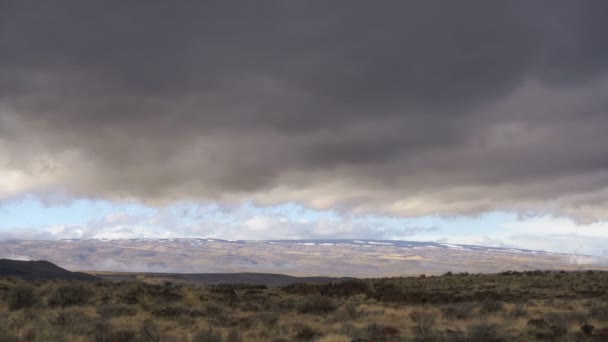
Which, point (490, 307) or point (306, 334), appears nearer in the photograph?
point (306, 334)

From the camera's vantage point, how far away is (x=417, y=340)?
55.4 ft

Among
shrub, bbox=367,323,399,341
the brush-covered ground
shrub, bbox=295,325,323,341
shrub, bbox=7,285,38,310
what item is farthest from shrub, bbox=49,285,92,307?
shrub, bbox=367,323,399,341

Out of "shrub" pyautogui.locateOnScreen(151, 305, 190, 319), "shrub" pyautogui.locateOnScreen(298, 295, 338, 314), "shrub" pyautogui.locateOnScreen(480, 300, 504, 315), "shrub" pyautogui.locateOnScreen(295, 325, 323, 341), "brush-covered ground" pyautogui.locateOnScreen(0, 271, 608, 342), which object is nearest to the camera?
"brush-covered ground" pyautogui.locateOnScreen(0, 271, 608, 342)

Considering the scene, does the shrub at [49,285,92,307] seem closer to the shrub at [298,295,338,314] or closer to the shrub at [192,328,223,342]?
the shrub at [298,295,338,314]

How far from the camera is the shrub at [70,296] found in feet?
101

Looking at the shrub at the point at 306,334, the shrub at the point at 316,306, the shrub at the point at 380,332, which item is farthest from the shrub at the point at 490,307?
the shrub at the point at 306,334

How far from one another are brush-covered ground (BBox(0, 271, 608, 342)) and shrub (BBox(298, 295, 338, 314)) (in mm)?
57

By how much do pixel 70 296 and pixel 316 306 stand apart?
14596mm

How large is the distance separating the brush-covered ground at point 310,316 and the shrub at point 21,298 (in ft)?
0.16

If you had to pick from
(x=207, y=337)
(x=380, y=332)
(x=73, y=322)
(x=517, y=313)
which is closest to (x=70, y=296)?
(x=73, y=322)

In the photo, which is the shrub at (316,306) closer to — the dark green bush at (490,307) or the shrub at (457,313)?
the shrub at (457,313)

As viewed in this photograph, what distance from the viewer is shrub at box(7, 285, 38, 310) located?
28952 mm

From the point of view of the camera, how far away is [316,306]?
3059cm

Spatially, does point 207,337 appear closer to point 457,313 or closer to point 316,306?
point 457,313
